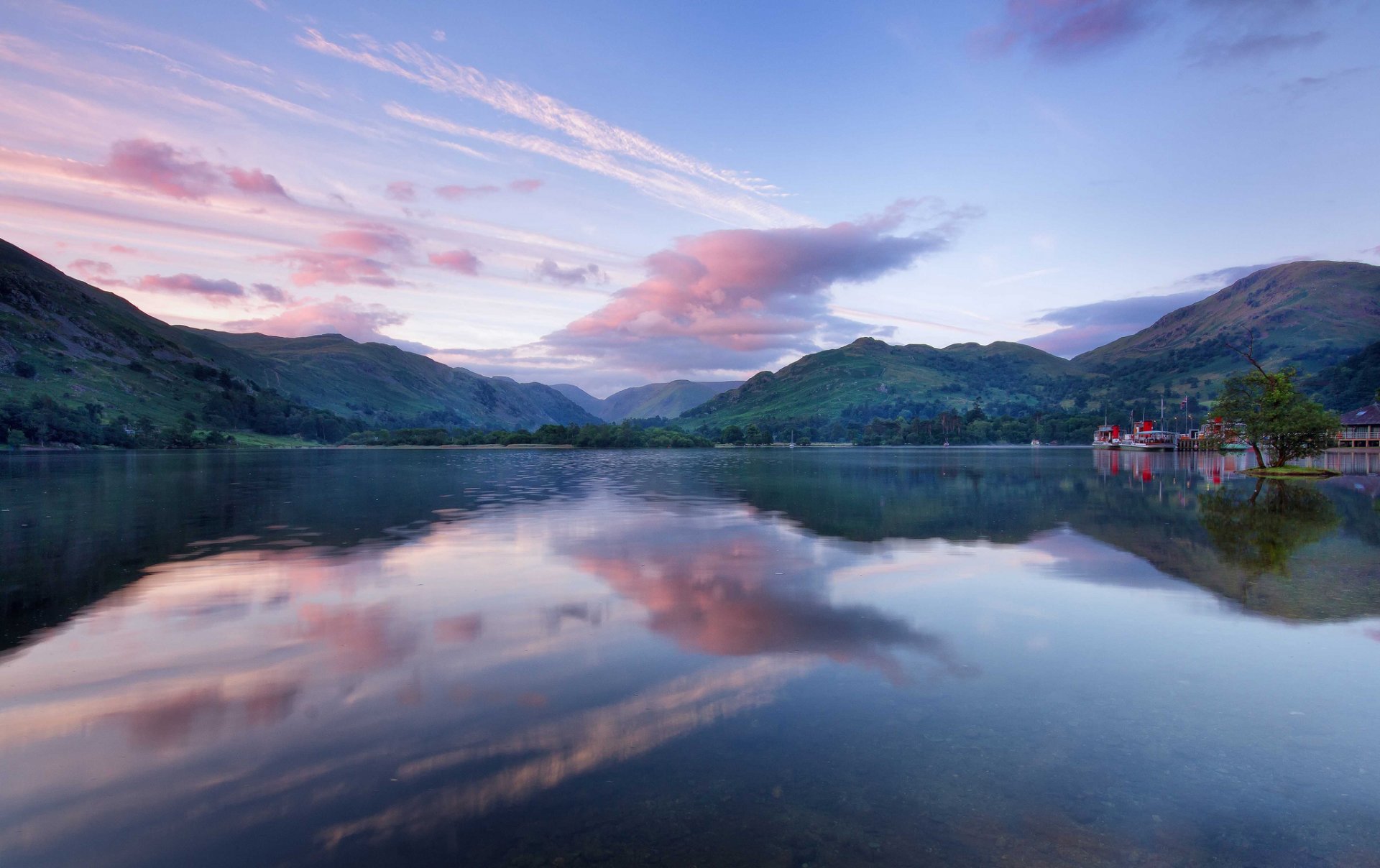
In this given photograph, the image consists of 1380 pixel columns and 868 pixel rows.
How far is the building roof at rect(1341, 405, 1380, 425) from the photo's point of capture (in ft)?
389

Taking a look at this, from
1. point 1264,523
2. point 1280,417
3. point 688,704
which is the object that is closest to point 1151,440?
point 1280,417

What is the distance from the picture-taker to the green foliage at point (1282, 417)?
60344 millimetres

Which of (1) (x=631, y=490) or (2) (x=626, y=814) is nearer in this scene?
(2) (x=626, y=814)

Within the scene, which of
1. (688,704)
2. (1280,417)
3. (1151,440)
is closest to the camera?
(688,704)

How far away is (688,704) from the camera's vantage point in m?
9.71

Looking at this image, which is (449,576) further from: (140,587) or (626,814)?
(626,814)

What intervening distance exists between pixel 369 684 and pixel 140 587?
11384 millimetres

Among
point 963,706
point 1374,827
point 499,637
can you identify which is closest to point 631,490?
point 499,637

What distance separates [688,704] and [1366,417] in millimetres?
167388

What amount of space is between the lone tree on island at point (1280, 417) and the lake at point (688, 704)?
4905 centimetres

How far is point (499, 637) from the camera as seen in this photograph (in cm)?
1303

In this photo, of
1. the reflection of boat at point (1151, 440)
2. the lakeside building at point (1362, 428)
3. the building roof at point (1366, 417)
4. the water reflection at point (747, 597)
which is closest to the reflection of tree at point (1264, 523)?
the water reflection at point (747, 597)

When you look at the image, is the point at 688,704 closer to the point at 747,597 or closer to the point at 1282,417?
the point at 747,597

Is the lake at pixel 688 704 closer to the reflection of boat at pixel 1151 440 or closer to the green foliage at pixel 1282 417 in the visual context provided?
the green foliage at pixel 1282 417
